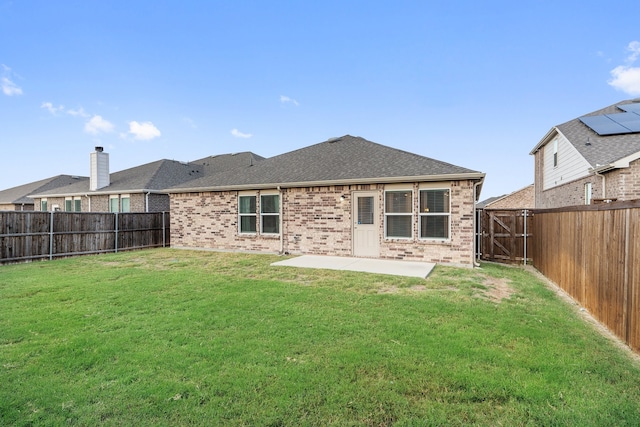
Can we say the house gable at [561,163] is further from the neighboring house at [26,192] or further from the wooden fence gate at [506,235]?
the neighboring house at [26,192]

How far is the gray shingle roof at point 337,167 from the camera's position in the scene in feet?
33.6

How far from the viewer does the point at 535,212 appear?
10.1 meters

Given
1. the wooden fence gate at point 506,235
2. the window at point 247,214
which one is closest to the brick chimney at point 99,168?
the window at point 247,214

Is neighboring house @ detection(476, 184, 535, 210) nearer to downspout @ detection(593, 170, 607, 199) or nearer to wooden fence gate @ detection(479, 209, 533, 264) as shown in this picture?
downspout @ detection(593, 170, 607, 199)

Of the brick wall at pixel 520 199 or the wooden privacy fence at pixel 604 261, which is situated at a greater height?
the brick wall at pixel 520 199

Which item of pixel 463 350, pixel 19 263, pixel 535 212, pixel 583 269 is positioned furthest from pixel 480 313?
pixel 19 263

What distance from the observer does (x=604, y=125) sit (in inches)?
502

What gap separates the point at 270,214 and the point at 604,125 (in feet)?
45.5

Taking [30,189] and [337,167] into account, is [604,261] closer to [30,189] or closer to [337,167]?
[337,167]

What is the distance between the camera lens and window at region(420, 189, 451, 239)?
9641 mm

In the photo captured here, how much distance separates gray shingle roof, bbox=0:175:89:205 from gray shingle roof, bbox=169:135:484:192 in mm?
21928

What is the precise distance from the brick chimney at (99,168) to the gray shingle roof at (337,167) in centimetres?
902

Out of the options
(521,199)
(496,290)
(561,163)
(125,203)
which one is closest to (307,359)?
(496,290)

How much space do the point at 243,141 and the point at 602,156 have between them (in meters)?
23.8
